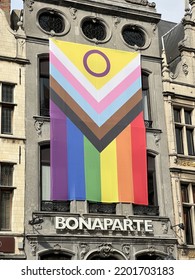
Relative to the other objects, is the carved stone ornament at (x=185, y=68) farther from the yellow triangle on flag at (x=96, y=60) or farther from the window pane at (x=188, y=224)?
the window pane at (x=188, y=224)

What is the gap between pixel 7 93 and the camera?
20.5m

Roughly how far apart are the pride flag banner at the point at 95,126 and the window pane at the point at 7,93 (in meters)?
1.66

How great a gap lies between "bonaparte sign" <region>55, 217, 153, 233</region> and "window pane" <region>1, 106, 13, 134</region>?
4048mm

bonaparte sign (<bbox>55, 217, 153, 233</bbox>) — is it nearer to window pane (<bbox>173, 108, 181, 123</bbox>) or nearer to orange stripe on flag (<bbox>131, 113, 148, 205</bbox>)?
orange stripe on flag (<bbox>131, 113, 148, 205</bbox>)

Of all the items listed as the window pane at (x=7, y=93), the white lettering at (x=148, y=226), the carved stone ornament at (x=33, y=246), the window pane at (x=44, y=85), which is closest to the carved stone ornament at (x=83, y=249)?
the carved stone ornament at (x=33, y=246)

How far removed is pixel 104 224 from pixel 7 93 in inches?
260

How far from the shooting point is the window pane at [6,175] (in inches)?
758

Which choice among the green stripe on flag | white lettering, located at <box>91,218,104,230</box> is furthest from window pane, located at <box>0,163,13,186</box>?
white lettering, located at <box>91,218,104,230</box>

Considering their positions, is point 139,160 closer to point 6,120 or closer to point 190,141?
point 190,141

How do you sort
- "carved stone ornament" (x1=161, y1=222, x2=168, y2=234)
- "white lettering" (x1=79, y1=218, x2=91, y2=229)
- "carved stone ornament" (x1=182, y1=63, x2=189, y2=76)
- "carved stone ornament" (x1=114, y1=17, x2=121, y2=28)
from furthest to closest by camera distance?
"carved stone ornament" (x1=182, y1=63, x2=189, y2=76), "carved stone ornament" (x1=114, y1=17, x2=121, y2=28), "carved stone ornament" (x1=161, y1=222, x2=168, y2=234), "white lettering" (x1=79, y1=218, x2=91, y2=229)

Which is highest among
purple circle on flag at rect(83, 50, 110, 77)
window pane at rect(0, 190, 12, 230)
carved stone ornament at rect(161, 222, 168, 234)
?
purple circle on flag at rect(83, 50, 110, 77)

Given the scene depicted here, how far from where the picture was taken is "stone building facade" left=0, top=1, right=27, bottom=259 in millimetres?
18422

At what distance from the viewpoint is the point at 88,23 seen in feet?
76.5
